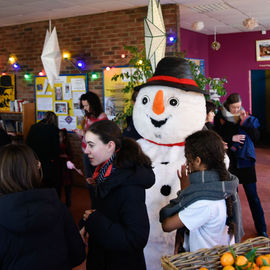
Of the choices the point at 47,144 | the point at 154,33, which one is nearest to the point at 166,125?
the point at 154,33

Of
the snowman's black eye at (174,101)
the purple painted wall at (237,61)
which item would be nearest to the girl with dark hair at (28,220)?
the snowman's black eye at (174,101)

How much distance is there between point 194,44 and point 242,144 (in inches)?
212

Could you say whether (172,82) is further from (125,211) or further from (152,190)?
(125,211)

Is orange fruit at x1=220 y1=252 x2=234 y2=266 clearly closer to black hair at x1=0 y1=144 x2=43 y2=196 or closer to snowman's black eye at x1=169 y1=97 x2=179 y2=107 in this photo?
black hair at x1=0 y1=144 x2=43 y2=196

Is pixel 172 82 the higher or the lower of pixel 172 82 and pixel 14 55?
the lower

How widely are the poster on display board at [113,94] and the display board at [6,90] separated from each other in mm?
2061

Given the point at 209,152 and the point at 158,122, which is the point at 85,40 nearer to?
the point at 158,122

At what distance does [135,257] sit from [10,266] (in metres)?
0.62

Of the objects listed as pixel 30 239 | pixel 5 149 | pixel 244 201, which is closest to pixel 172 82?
pixel 5 149

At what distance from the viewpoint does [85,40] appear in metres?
5.88

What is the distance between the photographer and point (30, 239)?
152 centimetres

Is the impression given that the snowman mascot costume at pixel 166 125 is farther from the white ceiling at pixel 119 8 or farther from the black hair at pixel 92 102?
the white ceiling at pixel 119 8

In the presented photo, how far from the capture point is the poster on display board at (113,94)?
5.66 metres

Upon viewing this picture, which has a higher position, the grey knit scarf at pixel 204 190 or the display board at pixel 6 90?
the display board at pixel 6 90
